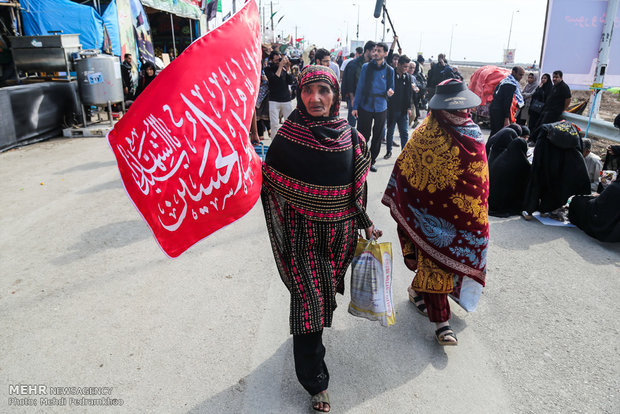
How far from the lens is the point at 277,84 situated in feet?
25.6

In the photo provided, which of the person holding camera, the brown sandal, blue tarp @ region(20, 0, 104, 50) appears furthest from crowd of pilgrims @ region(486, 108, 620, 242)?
blue tarp @ region(20, 0, 104, 50)

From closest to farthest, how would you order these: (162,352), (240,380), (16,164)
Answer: (240,380) < (162,352) < (16,164)

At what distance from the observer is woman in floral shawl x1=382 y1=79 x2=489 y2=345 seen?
2.91 m

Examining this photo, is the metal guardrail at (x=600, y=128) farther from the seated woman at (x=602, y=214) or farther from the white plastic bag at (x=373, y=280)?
the white plastic bag at (x=373, y=280)

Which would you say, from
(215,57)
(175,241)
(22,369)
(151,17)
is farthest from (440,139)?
(151,17)

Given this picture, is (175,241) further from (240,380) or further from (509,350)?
(509,350)

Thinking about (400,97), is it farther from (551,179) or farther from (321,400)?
(321,400)

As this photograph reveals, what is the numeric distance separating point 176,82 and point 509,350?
8.81 feet

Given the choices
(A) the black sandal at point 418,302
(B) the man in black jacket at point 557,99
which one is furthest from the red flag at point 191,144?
(B) the man in black jacket at point 557,99

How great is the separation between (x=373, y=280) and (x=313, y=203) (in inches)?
25.7

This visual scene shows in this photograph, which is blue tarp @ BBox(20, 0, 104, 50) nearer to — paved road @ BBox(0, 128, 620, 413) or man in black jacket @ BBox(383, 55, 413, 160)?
man in black jacket @ BBox(383, 55, 413, 160)

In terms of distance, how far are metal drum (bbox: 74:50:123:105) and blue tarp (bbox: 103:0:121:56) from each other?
4663 millimetres

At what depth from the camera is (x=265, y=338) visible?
303 centimetres

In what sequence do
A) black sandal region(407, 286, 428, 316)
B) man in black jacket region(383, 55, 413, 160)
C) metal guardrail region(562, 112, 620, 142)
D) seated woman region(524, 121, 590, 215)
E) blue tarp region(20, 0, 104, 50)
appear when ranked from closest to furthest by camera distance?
black sandal region(407, 286, 428, 316), seated woman region(524, 121, 590, 215), metal guardrail region(562, 112, 620, 142), man in black jacket region(383, 55, 413, 160), blue tarp region(20, 0, 104, 50)
